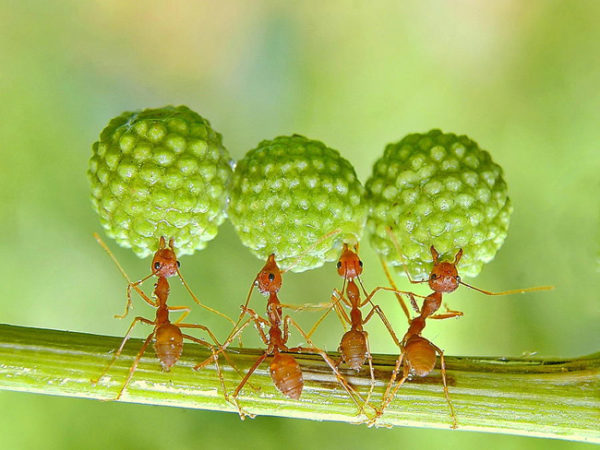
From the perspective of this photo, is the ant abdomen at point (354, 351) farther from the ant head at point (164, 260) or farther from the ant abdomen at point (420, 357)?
the ant head at point (164, 260)

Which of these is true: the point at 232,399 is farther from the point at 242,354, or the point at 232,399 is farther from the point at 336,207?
the point at 336,207

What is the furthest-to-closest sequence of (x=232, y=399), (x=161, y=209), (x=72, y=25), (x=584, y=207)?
(x=72, y=25)
(x=584, y=207)
(x=161, y=209)
(x=232, y=399)

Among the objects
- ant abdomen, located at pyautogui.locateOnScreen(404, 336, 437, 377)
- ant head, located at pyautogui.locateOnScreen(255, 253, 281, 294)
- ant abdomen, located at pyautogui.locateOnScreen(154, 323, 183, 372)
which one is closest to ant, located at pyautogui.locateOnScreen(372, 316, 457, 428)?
ant abdomen, located at pyautogui.locateOnScreen(404, 336, 437, 377)

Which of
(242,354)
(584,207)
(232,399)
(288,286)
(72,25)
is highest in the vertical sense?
(72,25)

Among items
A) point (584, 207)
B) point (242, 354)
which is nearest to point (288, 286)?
point (242, 354)

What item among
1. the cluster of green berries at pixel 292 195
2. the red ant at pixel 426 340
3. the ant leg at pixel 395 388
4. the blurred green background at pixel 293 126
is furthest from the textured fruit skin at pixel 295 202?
the blurred green background at pixel 293 126

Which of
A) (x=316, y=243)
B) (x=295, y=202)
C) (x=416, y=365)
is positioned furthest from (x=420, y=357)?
(x=295, y=202)

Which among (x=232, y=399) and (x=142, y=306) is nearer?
(x=232, y=399)

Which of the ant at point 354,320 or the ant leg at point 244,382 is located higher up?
the ant at point 354,320
